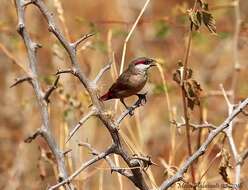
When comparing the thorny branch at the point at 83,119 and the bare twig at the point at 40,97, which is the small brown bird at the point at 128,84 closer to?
the thorny branch at the point at 83,119

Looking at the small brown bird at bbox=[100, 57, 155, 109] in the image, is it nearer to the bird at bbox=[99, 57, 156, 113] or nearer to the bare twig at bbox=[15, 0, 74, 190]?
the bird at bbox=[99, 57, 156, 113]

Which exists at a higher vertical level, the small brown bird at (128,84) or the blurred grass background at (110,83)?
the blurred grass background at (110,83)

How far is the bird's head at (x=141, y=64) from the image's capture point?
271 centimetres

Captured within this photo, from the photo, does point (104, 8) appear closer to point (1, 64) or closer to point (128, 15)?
point (128, 15)

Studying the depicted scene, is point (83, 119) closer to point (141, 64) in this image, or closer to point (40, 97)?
point (40, 97)

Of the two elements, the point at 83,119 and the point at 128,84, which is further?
the point at 128,84

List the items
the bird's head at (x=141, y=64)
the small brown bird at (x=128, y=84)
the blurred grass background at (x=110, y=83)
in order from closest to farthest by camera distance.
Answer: the small brown bird at (x=128, y=84)
the bird's head at (x=141, y=64)
the blurred grass background at (x=110, y=83)

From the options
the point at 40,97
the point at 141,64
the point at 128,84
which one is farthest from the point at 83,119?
the point at 141,64

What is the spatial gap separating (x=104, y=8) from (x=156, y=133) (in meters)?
3.79

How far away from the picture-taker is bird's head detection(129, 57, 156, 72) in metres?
2.71

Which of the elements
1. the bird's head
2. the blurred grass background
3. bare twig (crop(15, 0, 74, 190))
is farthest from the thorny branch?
the blurred grass background

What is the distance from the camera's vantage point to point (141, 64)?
9.25ft

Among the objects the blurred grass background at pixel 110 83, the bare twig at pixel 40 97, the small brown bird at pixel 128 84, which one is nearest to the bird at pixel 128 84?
the small brown bird at pixel 128 84

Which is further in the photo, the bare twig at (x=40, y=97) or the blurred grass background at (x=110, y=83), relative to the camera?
the blurred grass background at (x=110, y=83)
